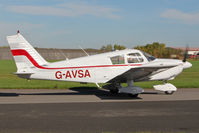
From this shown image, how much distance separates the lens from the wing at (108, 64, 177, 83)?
1183 cm

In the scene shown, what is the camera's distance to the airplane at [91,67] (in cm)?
1228

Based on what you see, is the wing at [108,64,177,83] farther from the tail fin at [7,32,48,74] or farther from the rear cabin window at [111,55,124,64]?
the tail fin at [7,32,48,74]

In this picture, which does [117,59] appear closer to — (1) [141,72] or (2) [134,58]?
(2) [134,58]

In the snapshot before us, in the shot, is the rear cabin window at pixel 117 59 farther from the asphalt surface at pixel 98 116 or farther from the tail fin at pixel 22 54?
the tail fin at pixel 22 54

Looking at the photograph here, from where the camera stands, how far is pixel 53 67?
12492mm

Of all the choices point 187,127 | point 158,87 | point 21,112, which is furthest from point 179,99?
point 21,112

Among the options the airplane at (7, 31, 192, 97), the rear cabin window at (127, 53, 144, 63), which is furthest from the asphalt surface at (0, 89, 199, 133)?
the rear cabin window at (127, 53, 144, 63)

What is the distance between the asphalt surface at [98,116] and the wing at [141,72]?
4.26 feet

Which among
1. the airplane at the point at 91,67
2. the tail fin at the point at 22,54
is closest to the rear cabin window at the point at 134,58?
the airplane at the point at 91,67

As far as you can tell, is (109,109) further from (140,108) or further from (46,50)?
(46,50)

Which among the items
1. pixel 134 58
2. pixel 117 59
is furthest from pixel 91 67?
pixel 134 58

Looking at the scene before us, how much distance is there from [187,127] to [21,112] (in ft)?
17.6

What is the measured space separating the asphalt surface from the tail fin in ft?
5.21

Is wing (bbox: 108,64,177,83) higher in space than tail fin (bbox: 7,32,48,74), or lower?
lower
